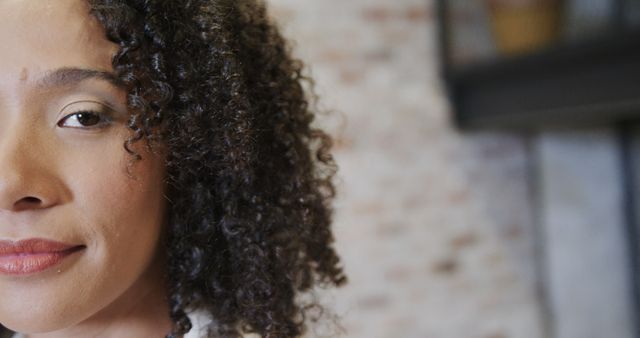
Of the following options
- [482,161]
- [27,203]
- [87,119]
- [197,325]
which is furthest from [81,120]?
[482,161]

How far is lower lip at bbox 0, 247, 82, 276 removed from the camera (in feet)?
2.76

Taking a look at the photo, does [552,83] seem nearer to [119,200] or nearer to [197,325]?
[197,325]

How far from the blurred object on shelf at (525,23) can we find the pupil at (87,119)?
5.55 ft

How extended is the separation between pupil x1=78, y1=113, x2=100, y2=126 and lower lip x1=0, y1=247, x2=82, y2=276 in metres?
0.15

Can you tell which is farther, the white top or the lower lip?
the white top

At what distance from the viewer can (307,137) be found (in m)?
1.19

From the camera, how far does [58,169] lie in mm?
843

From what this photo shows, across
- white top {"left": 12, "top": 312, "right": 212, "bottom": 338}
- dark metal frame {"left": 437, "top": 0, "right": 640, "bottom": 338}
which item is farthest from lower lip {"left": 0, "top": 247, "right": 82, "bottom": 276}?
dark metal frame {"left": 437, "top": 0, "right": 640, "bottom": 338}

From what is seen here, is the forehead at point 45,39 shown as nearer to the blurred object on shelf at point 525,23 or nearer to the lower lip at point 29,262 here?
the lower lip at point 29,262

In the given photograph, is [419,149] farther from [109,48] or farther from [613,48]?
[109,48]

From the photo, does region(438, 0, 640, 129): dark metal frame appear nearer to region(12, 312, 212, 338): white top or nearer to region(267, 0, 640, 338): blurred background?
region(267, 0, 640, 338): blurred background

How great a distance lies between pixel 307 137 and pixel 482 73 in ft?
4.79

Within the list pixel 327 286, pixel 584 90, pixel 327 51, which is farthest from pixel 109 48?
pixel 584 90

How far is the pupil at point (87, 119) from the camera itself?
0.86 metres
